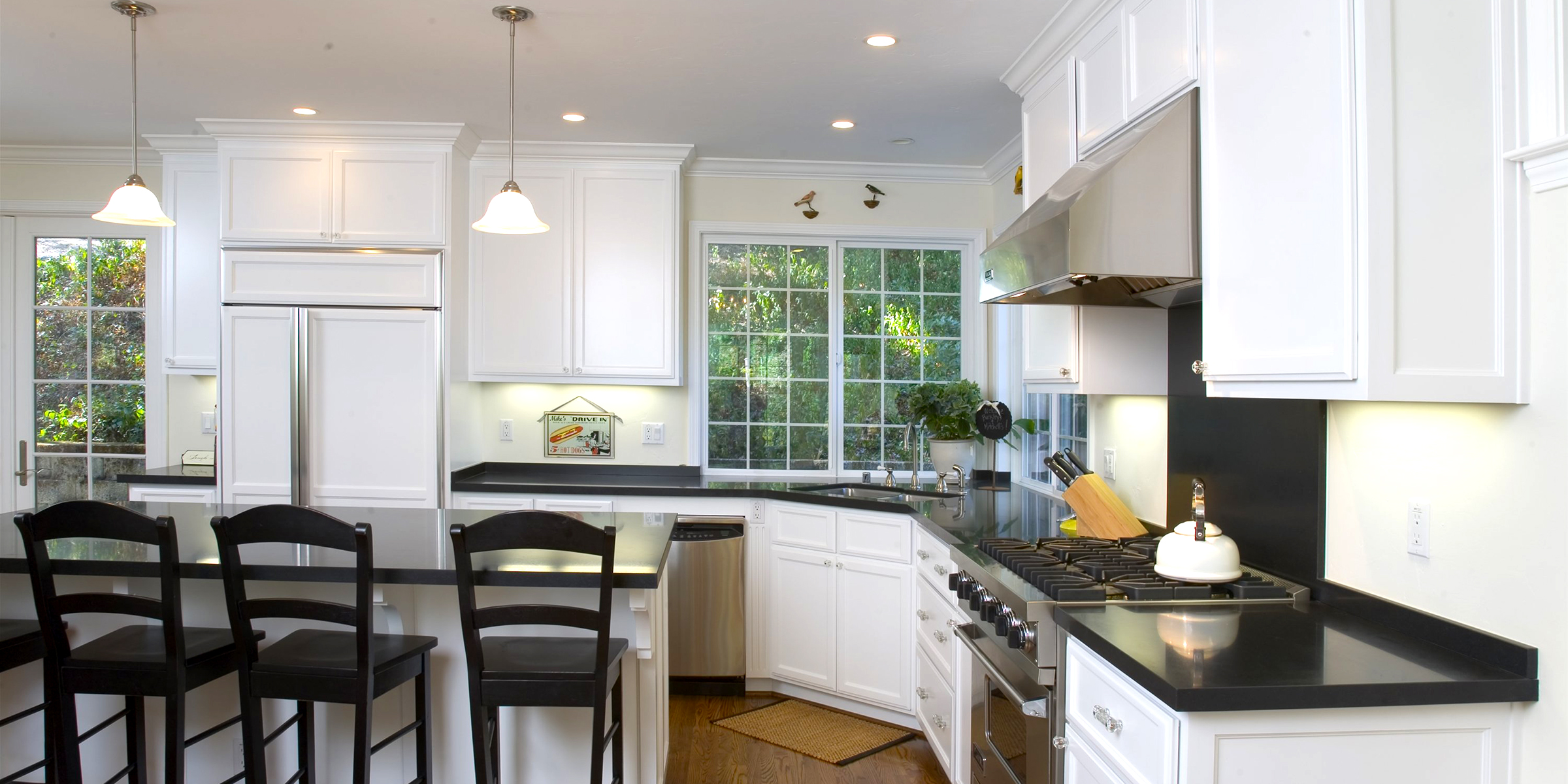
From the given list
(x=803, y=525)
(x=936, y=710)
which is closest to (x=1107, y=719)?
(x=936, y=710)

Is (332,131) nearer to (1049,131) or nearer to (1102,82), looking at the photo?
(1049,131)

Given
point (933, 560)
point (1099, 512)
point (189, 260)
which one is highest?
point (189, 260)

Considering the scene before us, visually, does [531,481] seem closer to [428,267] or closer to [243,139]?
[428,267]

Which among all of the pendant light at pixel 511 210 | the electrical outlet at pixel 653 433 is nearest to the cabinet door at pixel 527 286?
the electrical outlet at pixel 653 433

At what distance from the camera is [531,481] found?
164 inches

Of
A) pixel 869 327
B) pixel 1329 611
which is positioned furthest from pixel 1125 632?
pixel 869 327

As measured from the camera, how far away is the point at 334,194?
3986 mm

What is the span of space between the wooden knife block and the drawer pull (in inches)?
40.9

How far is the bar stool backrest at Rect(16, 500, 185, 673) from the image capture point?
6.61ft

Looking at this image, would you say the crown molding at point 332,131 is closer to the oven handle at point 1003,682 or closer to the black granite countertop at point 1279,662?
the oven handle at point 1003,682

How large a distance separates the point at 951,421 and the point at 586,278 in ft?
5.91

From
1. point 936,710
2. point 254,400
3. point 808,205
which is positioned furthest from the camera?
point 808,205

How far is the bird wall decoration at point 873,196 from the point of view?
14.8 feet

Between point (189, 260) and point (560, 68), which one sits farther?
point (189, 260)
